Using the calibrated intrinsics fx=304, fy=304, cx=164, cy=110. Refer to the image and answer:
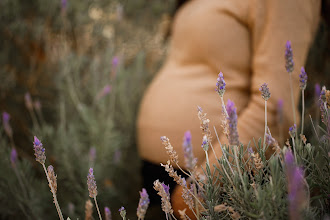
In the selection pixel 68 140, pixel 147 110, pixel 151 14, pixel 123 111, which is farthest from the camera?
pixel 151 14

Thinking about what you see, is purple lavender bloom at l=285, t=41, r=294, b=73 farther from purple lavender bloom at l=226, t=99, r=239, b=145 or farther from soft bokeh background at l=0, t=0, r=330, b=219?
soft bokeh background at l=0, t=0, r=330, b=219

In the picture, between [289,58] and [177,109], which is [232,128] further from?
[177,109]

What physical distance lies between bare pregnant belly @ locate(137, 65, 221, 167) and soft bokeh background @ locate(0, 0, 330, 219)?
0.38 m

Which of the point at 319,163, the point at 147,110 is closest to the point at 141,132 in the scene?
the point at 147,110

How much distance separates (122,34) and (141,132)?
1485 mm

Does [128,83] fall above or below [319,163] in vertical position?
above

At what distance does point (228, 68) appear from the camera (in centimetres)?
100

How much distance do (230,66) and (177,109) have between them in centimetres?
26

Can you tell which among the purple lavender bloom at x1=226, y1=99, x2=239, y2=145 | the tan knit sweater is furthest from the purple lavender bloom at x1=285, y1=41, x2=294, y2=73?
the tan knit sweater

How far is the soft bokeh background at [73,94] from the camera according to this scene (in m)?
1.65

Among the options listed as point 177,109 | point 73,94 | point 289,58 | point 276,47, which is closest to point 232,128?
point 289,58

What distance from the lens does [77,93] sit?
6.98ft

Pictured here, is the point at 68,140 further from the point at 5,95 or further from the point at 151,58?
the point at 151,58

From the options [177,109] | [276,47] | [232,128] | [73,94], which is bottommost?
[232,128]
